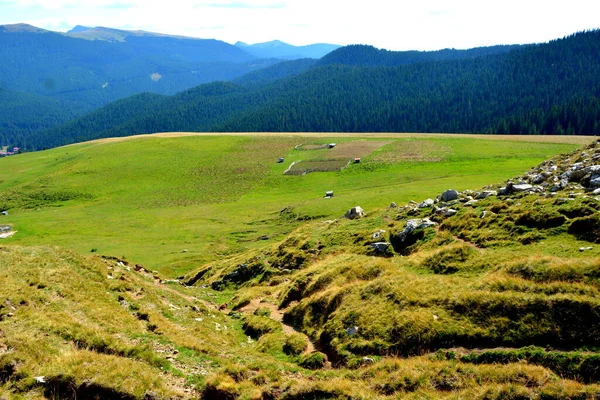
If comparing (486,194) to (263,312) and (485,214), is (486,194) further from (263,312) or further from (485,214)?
(263,312)

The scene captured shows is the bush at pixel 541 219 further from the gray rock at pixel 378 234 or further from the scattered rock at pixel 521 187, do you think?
the gray rock at pixel 378 234

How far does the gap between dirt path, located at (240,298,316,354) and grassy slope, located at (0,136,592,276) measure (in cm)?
2121

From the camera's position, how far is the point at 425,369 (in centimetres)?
1456

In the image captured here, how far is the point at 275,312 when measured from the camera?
1049 inches

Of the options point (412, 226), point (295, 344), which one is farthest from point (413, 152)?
point (295, 344)

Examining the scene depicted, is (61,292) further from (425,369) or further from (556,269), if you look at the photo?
(556,269)

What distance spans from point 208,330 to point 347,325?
8139 mm

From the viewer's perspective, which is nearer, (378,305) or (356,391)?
(356,391)

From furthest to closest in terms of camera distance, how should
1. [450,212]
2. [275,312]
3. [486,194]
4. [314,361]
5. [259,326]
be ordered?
1. [486,194]
2. [450,212]
3. [275,312]
4. [259,326]
5. [314,361]

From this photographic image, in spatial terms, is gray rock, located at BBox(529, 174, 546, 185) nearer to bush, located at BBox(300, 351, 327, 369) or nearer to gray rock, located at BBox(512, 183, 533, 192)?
gray rock, located at BBox(512, 183, 533, 192)

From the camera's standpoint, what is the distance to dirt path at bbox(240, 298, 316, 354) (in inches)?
789

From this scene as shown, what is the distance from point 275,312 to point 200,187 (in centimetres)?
7533

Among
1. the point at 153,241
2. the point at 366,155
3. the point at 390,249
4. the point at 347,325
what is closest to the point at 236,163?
the point at 366,155

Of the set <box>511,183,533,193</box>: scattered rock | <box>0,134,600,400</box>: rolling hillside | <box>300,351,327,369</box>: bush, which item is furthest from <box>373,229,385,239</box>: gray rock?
<box>300,351,327,369</box>: bush
